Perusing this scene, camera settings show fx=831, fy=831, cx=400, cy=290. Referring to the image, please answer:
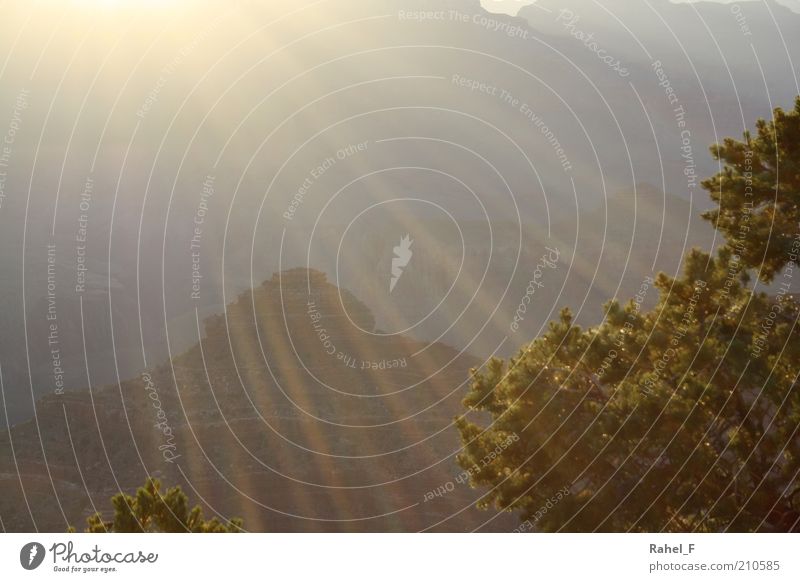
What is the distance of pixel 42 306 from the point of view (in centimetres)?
8494

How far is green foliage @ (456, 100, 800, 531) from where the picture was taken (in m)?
13.7

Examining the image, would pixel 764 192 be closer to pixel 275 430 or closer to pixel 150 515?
pixel 150 515

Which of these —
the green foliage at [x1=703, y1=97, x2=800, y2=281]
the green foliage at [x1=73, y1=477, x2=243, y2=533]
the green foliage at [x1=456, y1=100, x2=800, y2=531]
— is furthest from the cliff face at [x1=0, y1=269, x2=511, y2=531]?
the green foliage at [x1=703, y1=97, x2=800, y2=281]

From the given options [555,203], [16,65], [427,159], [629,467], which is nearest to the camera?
[629,467]

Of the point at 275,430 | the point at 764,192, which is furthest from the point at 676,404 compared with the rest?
the point at 275,430

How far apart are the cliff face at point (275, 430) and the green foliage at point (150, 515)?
4586cm

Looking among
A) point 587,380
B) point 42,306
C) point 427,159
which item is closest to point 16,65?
point 42,306

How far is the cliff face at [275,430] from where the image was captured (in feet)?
205

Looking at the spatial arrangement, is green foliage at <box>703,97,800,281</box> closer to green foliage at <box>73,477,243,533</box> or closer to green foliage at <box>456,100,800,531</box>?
green foliage at <box>456,100,800,531</box>

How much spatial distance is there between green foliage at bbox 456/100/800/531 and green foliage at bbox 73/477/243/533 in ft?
18.1

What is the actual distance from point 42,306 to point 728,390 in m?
82.4

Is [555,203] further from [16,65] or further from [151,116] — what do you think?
[16,65]

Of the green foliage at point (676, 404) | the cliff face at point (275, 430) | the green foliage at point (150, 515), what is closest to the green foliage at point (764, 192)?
the green foliage at point (676, 404)

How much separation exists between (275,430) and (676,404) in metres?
55.8
